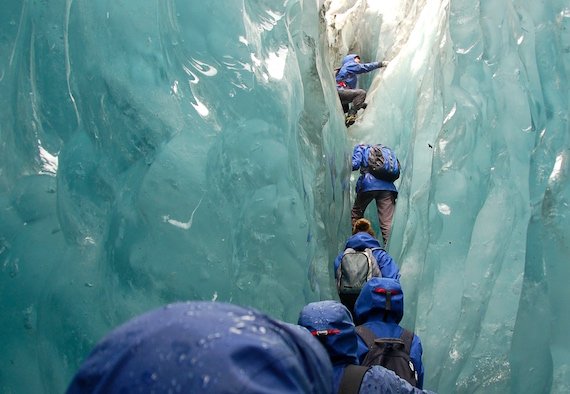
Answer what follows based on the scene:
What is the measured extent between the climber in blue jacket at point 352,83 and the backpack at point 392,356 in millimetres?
4598

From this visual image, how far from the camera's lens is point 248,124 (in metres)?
2.61

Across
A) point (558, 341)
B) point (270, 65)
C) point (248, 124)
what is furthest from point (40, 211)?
point (558, 341)

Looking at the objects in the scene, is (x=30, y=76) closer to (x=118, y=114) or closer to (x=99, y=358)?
(x=118, y=114)

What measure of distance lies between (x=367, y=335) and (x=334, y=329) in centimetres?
47

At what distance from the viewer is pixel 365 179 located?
4.69m

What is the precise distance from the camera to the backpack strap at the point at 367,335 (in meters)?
2.07

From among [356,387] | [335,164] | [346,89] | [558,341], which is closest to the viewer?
[356,387]

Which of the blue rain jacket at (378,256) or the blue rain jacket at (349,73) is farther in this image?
the blue rain jacket at (349,73)

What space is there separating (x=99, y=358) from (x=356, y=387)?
96 cm

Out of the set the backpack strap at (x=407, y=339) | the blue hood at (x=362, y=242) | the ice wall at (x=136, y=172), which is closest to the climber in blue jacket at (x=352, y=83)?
the blue hood at (x=362, y=242)

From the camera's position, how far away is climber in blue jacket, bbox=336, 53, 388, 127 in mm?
6617

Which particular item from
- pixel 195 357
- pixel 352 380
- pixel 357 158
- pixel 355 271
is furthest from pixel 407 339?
pixel 357 158

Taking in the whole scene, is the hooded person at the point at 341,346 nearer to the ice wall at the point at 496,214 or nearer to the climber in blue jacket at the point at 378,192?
the ice wall at the point at 496,214

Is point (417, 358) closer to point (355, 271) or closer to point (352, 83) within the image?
point (355, 271)
